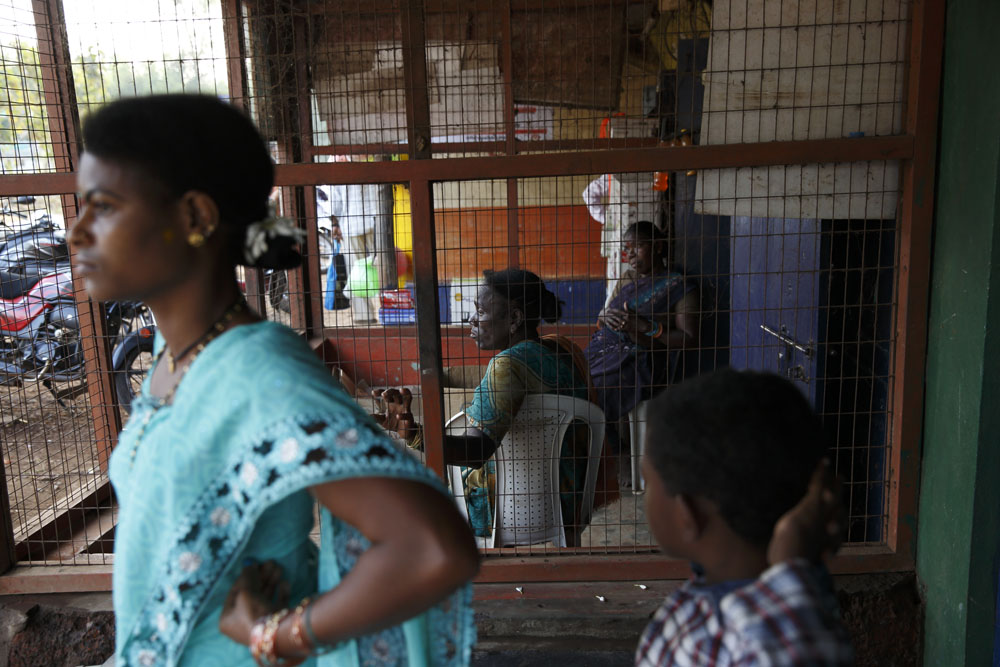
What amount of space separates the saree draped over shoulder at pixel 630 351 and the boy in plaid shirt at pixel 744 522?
9.16ft

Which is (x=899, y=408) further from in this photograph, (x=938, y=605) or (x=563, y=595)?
(x=563, y=595)

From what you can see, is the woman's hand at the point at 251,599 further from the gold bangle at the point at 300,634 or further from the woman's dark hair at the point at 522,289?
the woman's dark hair at the point at 522,289

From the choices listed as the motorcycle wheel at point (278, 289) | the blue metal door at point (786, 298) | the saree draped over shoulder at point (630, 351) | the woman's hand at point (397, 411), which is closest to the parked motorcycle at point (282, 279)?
the motorcycle wheel at point (278, 289)

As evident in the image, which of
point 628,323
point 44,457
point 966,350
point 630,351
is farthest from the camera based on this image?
point 44,457

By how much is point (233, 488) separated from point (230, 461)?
0.04 m

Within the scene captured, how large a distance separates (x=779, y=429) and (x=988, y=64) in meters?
1.62

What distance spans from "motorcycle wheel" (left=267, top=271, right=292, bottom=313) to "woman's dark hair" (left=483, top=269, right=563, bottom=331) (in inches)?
52.3

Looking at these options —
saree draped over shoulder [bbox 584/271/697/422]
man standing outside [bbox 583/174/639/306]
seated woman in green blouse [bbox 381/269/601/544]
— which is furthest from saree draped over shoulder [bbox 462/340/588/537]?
man standing outside [bbox 583/174/639/306]

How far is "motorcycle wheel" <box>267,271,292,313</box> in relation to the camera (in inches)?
Answer: 164

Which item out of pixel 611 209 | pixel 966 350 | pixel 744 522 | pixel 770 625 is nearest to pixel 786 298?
pixel 966 350

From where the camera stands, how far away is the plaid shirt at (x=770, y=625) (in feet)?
3.15

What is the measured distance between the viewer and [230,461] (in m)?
0.98

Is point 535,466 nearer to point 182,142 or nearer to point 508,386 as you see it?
point 508,386

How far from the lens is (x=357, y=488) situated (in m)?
0.95
